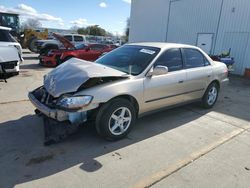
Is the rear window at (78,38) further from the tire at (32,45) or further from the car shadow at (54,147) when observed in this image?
the car shadow at (54,147)

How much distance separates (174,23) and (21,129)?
552 inches

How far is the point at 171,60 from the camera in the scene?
4508 millimetres

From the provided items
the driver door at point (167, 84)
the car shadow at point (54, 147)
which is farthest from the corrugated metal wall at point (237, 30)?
the driver door at point (167, 84)

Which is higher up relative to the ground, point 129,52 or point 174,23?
point 174,23

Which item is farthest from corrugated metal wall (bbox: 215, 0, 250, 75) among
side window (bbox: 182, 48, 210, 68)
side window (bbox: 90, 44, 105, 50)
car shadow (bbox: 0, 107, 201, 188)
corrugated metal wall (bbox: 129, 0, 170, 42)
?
car shadow (bbox: 0, 107, 201, 188)

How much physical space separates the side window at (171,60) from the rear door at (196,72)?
0.18 m

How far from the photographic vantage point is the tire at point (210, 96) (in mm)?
5496

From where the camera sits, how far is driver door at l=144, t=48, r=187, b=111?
4.00 m

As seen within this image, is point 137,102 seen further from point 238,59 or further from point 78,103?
point 238,59

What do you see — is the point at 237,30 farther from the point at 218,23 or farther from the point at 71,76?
the point at 71,76

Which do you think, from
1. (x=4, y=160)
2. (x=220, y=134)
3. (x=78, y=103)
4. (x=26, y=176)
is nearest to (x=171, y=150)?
(x=220, y=134)

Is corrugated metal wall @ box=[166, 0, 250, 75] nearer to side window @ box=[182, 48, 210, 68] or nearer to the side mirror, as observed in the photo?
side window @ box=[182, 48, 210, 68]

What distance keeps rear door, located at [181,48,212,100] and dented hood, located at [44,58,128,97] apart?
1.78 meters

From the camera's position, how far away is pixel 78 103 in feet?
10.5
